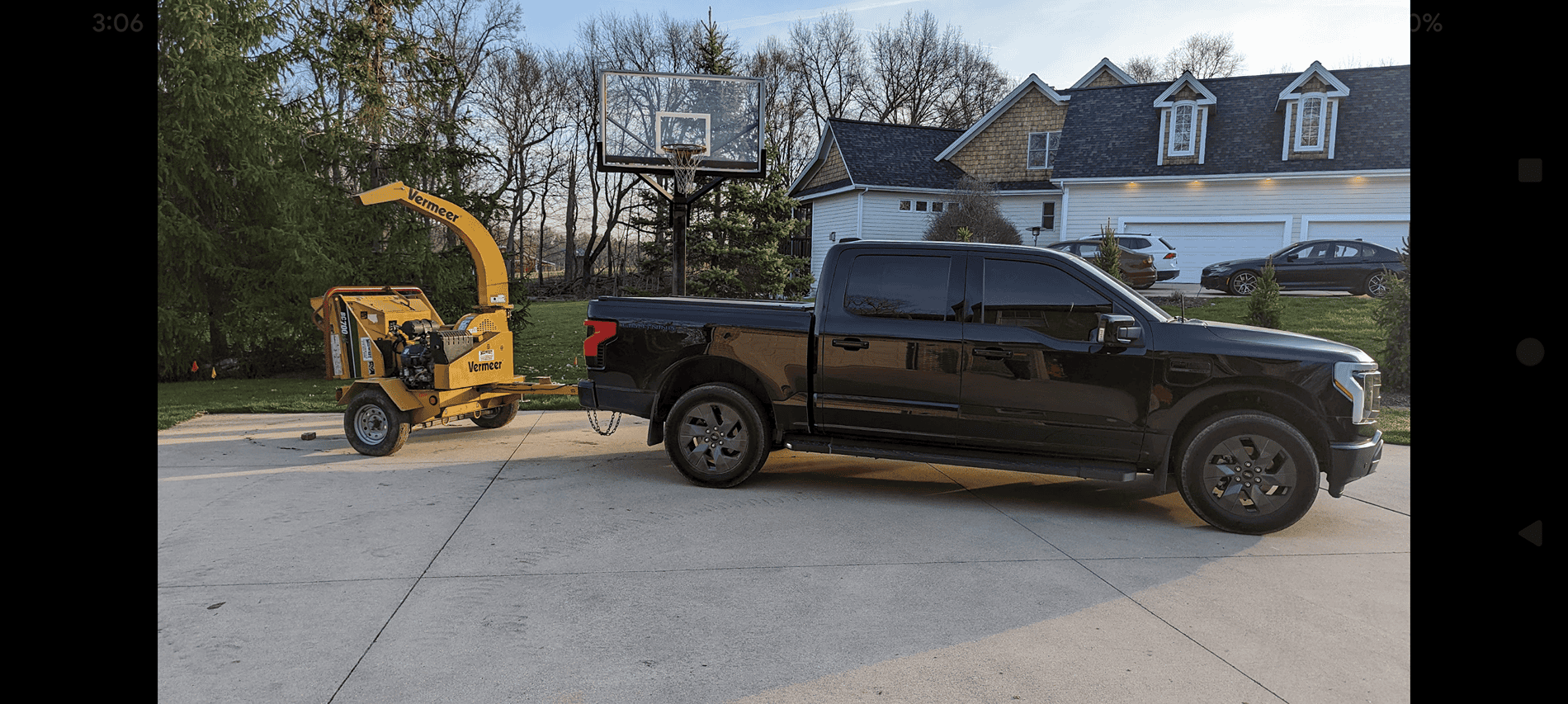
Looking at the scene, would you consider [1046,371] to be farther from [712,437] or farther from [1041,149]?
[1041,149]

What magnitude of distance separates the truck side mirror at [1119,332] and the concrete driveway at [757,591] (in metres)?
1.24

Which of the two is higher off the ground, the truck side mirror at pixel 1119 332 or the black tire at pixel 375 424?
the truck side mirror at pixel 1119 332

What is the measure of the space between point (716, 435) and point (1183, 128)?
24.0 meters

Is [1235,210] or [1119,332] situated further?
[1235,210]

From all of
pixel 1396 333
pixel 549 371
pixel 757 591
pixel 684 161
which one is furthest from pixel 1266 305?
pixel 757 591

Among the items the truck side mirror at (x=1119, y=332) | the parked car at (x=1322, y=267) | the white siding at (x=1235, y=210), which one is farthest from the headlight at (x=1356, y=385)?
the white siding at (x=1235, y=210)

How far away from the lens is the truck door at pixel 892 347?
20.4ft

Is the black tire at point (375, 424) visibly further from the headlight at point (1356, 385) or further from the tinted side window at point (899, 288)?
the headlight at point (1356, 385)

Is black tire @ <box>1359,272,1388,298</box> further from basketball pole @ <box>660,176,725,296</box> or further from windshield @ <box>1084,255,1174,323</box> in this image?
windshield @ <box>1084,255,1174,323</box>

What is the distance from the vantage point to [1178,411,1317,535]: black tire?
18.0 feet

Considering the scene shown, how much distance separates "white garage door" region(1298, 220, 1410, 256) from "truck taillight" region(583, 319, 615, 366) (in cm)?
2306

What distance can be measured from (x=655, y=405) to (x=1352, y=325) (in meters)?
15.1

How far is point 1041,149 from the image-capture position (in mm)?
30625
